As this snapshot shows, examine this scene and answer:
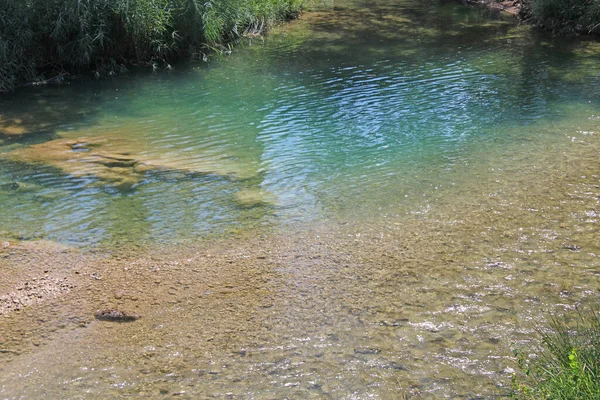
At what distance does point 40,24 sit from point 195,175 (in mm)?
6491

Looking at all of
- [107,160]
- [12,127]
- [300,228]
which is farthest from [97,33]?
[300,228]

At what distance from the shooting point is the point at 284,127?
955 centimetres

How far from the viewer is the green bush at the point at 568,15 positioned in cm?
1443

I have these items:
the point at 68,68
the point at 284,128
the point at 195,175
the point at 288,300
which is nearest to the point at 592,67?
the point at 284,128

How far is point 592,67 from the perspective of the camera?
39.0 ft

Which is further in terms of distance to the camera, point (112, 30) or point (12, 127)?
point (112, 30)

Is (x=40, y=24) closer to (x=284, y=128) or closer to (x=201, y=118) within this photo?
(x=201, y=118)

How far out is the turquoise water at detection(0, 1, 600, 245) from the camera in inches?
264

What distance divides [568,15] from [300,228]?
39.7 ft

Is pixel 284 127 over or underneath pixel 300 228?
over

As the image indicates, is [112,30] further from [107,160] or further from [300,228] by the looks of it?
[300,228]

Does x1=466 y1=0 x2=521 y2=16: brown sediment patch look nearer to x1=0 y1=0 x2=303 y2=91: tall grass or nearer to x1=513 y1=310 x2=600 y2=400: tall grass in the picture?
x1=0 y1=0 x2=303 y2=91: tall grass

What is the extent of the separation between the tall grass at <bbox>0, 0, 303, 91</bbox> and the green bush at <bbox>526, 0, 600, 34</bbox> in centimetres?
803

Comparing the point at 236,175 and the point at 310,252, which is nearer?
the point at 310,252
